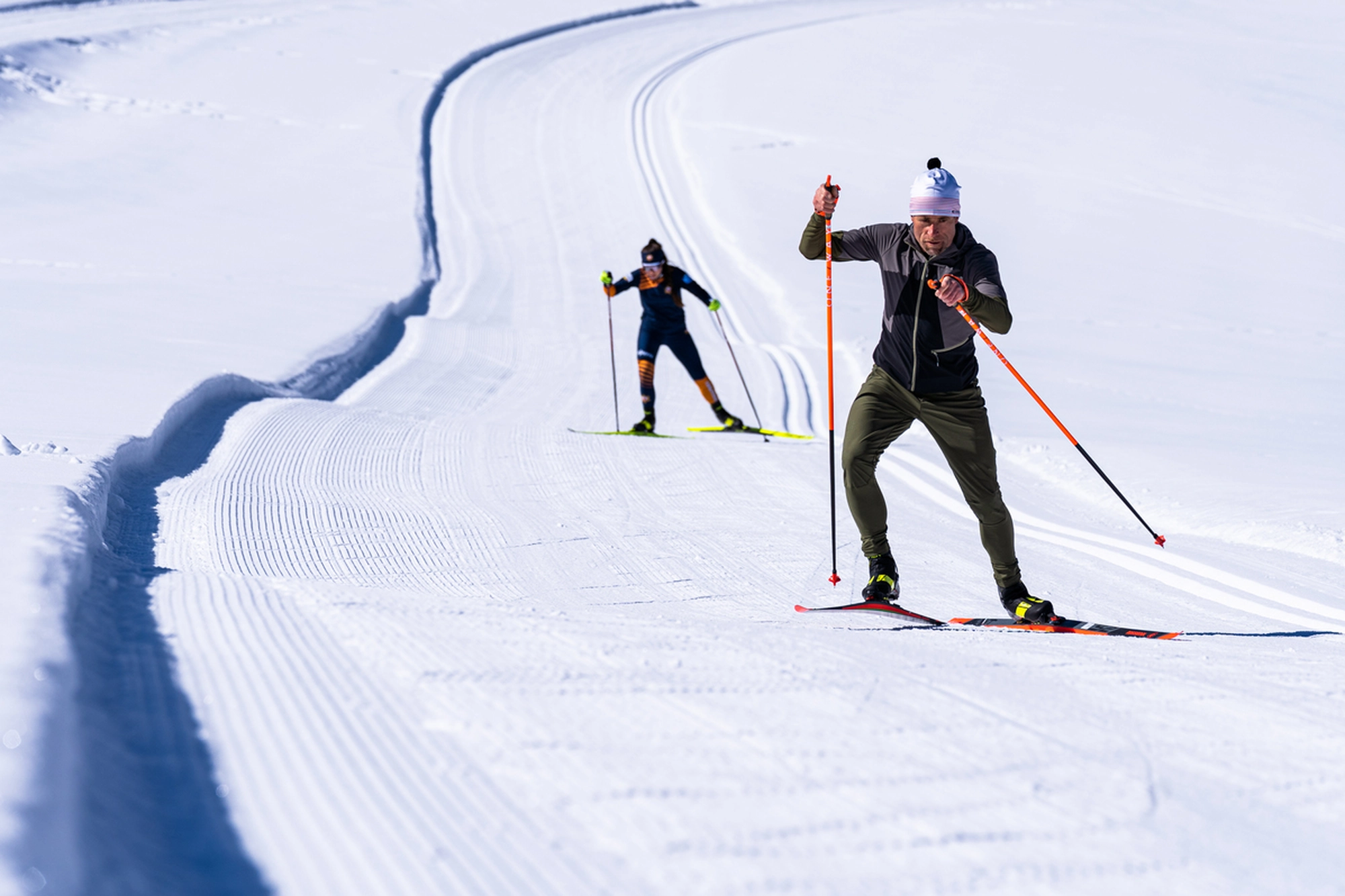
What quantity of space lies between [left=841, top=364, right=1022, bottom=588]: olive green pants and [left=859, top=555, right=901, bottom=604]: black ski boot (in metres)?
0.05

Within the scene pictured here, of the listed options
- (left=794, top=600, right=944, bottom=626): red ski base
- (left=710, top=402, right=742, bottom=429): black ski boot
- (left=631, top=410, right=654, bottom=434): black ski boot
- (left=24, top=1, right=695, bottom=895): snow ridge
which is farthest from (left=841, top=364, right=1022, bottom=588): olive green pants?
(left=710, top=402, right=742, bottom=429): black ski boot

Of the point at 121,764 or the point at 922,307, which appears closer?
the point at 121,764

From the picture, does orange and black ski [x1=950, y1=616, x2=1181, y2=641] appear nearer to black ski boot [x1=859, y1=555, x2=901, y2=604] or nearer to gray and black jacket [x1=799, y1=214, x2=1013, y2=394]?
black ski boot [x1=859, y1=555, x2=901, y2=604]

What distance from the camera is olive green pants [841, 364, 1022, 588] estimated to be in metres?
4.23

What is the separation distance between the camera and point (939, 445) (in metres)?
4.32

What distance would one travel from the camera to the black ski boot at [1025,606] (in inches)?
166

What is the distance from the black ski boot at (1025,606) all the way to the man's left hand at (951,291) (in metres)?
1.35

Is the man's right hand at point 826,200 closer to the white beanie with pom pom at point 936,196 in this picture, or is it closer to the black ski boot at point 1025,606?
the white beanie with pom pom at point 936,196

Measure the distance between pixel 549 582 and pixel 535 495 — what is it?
5.28 feet

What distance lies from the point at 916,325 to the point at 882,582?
107 cm

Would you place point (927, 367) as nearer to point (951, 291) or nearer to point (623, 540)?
point (951, 291)

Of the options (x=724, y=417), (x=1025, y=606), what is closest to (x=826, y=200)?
(x=1025, y=606)

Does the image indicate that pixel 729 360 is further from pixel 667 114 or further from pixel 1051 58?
pixel 1051 58

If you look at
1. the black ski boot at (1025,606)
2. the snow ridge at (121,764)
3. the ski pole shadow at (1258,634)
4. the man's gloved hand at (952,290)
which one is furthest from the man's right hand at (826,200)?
the snow ridge at (121,764)
